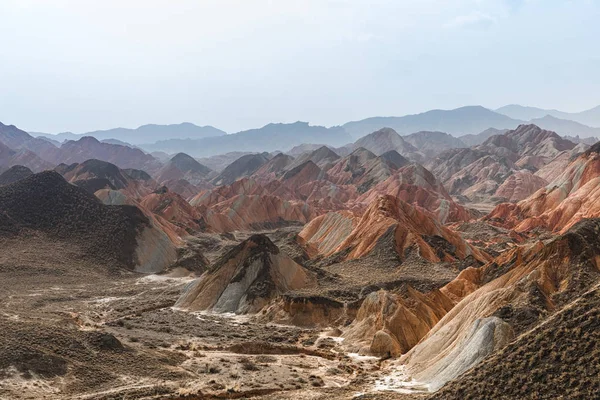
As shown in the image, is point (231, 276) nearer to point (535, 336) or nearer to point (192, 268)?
point (192, 268)

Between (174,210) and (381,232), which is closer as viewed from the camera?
(381,232)

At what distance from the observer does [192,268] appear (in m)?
94.8

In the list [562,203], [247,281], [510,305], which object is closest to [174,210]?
[247,281]

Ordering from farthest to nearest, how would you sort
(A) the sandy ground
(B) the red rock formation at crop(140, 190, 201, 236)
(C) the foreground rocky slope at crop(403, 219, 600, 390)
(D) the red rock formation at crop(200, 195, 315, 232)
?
(D) the red rock formation at crop(200, 195, 315, 232) < (B) the red rock formation at crop(140, 190, 201, 236) < (A) the sandy ground < (C) the foreground rocky slope at crop(403, 219, 600, 390)

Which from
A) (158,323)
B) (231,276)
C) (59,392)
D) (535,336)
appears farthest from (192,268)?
(535,336)

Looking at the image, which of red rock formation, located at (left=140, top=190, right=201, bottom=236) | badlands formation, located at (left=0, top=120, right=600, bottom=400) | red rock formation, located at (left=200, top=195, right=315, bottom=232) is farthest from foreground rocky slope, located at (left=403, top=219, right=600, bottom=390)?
red rock formation, located at (left=200, top=195, right=315, bottom=232)

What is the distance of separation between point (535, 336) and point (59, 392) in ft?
85.3

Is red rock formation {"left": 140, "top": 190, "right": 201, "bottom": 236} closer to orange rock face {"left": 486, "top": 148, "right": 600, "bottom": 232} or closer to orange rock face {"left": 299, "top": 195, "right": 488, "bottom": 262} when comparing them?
orange rock face {"left": 299, "top": 195, "right": 488, "bottom": 262}

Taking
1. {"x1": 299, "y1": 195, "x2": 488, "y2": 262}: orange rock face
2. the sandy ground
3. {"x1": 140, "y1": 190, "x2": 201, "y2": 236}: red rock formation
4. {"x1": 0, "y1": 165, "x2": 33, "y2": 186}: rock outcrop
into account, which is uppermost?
{"x1": 0, "y1": 165, "x2": 33, "y2": 186}: rock outcrop

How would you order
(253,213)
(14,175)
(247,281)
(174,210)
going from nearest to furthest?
1. (247,281)
2. (174,210)
3. (253,213)
4. (14,175)

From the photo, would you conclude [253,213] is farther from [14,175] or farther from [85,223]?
[14,175]

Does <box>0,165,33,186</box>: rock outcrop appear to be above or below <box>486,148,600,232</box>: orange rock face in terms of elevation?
above

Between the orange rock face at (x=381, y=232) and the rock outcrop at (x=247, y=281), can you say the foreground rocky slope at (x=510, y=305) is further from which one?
the orange rock face at (x=381, y=232)

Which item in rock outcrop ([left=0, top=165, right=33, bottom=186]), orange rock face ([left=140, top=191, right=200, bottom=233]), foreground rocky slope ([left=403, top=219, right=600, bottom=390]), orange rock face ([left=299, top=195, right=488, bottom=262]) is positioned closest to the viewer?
foreground rocky slope ([left=403, top=219, right=600, bottom=390])
